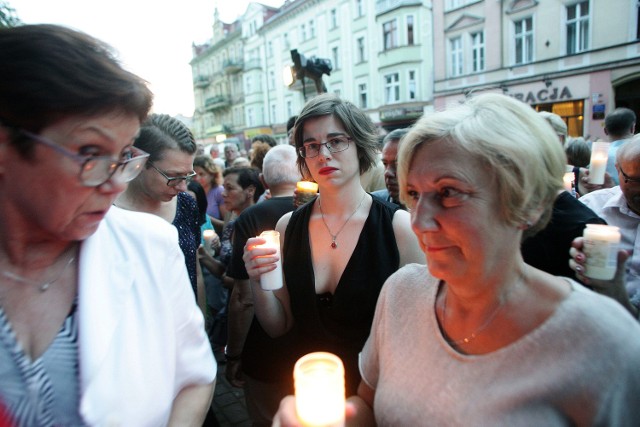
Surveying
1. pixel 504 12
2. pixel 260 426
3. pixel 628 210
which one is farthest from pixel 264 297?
pixel 504 12

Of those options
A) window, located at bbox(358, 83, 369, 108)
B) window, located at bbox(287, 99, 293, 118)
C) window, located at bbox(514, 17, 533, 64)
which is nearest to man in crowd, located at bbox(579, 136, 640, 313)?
window, located at bbox(514, 17, 533, 64)

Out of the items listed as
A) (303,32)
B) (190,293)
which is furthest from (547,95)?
(303,32)

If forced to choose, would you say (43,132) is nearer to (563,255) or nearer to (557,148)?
(557,148)

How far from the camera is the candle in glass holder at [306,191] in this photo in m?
2.83

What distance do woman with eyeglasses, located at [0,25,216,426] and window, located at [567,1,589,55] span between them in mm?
20512

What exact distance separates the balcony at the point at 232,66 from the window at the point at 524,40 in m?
33.5

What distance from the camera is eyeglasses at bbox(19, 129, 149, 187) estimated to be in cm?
110

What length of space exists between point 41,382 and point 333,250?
151 centimetres

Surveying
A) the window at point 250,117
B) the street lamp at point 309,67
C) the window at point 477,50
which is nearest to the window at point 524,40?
the window at point 477,50

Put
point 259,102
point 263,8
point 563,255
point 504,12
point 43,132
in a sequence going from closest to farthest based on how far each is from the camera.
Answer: point 43,132, point 563,255, point 504,12, point 263,8, point 259,102

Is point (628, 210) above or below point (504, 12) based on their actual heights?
below

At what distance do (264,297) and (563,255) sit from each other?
1.69m

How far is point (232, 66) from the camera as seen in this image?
46000 mm

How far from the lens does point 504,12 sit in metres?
18.8
